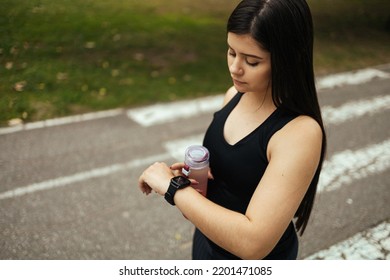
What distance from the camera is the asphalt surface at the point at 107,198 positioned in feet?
11.2

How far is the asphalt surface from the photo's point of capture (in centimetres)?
341

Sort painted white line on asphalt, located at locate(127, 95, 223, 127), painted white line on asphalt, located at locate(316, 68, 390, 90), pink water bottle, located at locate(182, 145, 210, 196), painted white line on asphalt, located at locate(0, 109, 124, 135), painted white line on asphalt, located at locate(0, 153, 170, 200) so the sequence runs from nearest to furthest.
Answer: pink water bottle, located at locate(182, 145, 210, 196)
painted white line on asphalt, located at locate(0, 153, 170, 200)
painted white line on asphalt, located at locate(0, 109, 124, 135)
painted white line on asphalt, located at locate(127, 95, 223, 127)
painted white line on asphalt, located at locate(316, 68, 390, 90)

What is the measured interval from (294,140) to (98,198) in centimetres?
302

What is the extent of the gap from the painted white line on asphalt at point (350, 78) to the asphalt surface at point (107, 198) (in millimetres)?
2137

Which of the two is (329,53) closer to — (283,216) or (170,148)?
(170,148)

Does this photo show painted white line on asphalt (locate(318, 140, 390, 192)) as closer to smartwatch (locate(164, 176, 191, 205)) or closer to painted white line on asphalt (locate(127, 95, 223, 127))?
painted white line on asphalt (locate(127, 95, 223, 127))

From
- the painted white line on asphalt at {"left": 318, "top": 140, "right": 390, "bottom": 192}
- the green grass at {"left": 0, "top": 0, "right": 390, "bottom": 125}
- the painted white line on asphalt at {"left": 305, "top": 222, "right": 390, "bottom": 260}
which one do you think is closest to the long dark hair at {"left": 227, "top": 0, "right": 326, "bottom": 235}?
the painted white line on asphalt at {"left": 305, "top": 222, "right": 390, "bottom": 260}

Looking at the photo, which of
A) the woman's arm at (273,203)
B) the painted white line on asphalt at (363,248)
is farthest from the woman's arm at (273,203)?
the painted white line on asphalt at (363,248)

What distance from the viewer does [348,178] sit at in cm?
448

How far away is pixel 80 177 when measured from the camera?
4.24 m

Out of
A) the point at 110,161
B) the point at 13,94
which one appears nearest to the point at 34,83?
the point at 13,94

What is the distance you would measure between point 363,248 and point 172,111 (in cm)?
348

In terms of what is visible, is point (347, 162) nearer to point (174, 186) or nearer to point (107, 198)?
point (107, 198)

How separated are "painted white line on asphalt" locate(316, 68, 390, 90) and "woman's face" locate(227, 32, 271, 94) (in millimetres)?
6150
